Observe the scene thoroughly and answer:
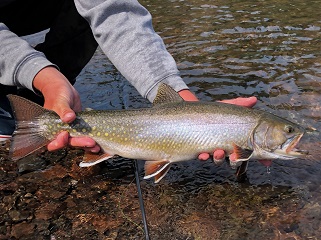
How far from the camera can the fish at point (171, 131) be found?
3062 millimetres

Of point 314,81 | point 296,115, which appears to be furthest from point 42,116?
point 314,81

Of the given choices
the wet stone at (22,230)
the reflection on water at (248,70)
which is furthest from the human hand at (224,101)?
the wet stone at (22,230)

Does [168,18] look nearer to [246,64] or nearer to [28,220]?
[246,64]

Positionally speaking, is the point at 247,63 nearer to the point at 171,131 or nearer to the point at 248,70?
the point at 248,70

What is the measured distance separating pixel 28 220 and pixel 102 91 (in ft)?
8.19

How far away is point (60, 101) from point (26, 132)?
1.08ft

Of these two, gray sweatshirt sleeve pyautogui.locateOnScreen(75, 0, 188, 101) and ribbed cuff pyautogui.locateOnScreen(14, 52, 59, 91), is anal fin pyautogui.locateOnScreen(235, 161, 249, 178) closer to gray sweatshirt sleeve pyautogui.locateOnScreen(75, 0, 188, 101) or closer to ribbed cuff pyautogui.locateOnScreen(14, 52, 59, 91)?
gray sweatshirt sleeve pyautogui.locateOnScreen(75, 0, 188, 101)

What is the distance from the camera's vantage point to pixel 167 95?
10.7 ft

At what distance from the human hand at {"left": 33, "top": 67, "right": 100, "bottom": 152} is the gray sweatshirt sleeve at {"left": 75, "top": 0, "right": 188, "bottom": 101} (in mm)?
563

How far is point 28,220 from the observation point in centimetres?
317

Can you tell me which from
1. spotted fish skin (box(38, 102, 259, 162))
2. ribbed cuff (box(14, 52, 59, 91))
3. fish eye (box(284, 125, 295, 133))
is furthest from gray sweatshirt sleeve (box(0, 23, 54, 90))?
fish eye (box(284, 125, 295, 133))

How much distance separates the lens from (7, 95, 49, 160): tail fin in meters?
3.07

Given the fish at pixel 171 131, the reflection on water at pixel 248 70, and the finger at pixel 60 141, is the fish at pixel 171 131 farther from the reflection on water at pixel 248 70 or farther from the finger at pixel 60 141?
the reflection on water at pixel 248 70

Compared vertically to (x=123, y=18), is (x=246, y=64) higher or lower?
lower
